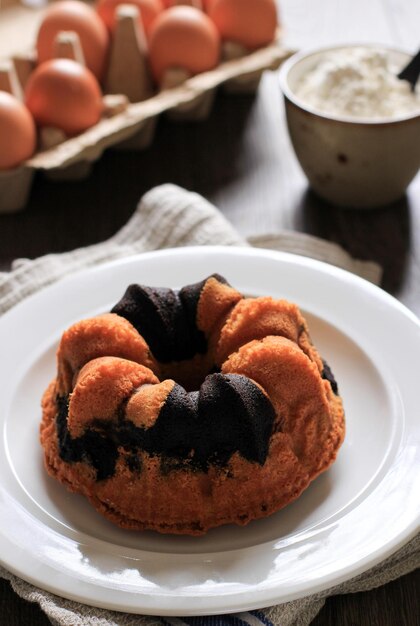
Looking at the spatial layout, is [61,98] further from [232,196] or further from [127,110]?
[232,196]

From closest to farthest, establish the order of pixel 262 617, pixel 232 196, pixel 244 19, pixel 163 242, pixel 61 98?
pixel 262 617 < pixel 163 242 < pixel 61 98 < pixel 232 196 < pixel 244 19

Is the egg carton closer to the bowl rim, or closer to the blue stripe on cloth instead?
the bowl rim

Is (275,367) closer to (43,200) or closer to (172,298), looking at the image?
(172,298)

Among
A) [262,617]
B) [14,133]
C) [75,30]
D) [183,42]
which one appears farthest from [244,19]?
[262,617]

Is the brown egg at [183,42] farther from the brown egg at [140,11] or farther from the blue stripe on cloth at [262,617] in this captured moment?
the blue stripe on cloth at [262,617]

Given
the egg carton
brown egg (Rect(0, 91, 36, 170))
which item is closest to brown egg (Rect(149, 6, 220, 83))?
the egg carton

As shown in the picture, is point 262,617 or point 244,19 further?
point 244,19
